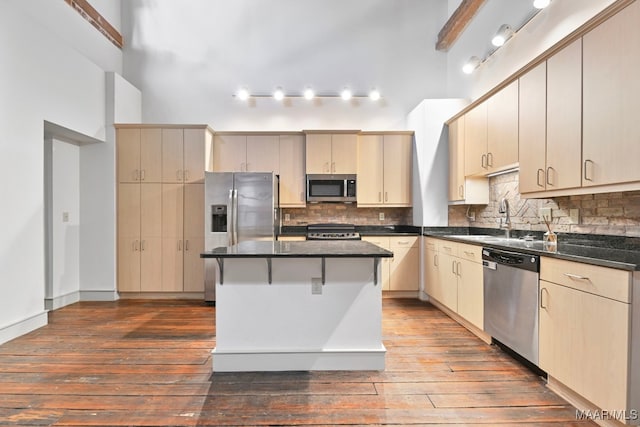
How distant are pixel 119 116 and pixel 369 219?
4.01m

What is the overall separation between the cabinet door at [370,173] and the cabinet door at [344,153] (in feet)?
0.34

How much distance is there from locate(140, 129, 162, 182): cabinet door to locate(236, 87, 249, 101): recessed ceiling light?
4.45ft

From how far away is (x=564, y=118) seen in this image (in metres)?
2.59

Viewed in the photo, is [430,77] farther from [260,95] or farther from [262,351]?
[262,351]

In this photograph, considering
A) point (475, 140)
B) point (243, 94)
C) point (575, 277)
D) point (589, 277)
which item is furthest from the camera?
point (243, 94)

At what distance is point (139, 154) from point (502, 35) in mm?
4854

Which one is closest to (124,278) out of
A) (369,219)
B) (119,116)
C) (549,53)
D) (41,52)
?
(119,116)

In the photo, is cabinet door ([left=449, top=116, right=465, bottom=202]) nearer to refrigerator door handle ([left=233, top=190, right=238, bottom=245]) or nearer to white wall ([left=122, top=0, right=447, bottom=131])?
white wall ([left=122, top=0, right=447, bottom=131])

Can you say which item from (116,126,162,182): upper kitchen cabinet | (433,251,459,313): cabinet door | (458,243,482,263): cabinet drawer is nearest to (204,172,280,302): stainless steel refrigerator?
(116,126,162,182): upper kitchen cabinet

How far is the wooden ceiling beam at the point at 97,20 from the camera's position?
4.61 m

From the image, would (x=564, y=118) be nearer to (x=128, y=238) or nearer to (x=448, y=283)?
(x=448, y=283)

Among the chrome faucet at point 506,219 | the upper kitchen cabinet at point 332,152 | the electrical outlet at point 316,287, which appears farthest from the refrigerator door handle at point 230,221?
the chrome faucet at point 506,219

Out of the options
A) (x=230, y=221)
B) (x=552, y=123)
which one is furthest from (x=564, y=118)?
(x=230, y=221)

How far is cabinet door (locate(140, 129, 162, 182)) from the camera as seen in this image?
4855mm
